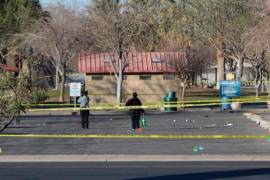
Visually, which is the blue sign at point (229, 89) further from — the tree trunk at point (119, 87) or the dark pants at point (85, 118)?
the dark pants at point (85, 118)

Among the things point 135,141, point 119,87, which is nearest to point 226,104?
point 119,87

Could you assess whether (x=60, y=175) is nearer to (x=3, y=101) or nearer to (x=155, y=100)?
(x=3, y=101)

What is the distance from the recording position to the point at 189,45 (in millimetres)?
64375

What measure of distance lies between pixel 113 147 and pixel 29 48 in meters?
34.4

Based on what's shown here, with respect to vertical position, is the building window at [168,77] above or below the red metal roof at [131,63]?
below

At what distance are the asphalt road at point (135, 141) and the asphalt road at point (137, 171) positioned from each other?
253 centimetres

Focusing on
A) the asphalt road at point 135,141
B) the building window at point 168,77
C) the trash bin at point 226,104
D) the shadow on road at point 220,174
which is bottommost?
the shadow on road at point 220,174

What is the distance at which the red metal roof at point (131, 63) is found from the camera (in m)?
50.1

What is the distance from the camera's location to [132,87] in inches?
1989

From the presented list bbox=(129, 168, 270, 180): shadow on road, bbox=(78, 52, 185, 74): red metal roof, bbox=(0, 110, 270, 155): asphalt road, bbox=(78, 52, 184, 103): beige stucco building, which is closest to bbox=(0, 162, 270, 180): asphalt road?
bbox=(129, 168, 270, 180): shadow on road

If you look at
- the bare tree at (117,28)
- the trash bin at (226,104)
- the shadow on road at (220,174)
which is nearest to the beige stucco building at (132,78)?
the bare tree at (117,28)

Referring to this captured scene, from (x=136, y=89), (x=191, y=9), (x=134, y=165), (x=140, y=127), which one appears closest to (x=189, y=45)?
(x=191, y=9)

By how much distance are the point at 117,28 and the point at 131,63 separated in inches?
188

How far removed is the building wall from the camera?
4931 centimetres
